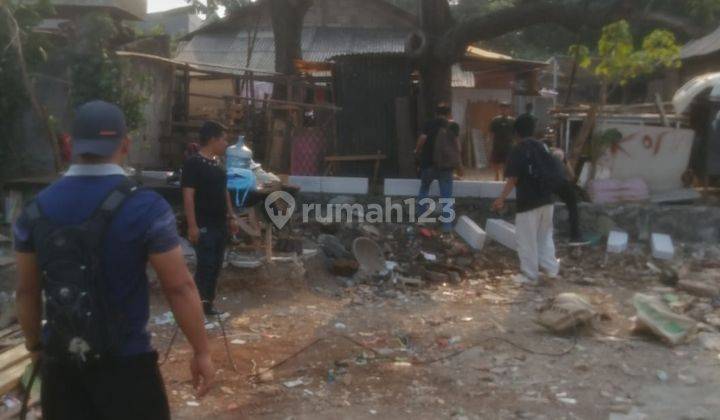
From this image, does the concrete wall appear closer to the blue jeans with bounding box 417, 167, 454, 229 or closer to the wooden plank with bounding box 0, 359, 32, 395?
the blue jeans with bounding box 417, 167, 454, 229

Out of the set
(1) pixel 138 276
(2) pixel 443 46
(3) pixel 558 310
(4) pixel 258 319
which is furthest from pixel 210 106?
(1) pixel 138 276

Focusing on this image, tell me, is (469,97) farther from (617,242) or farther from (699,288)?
(699,288)

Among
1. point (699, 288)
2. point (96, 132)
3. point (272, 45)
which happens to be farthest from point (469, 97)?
point (96, 132)

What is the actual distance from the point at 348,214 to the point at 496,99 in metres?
12.6

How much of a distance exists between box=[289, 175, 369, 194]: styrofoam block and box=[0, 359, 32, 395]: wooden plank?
20.8ft

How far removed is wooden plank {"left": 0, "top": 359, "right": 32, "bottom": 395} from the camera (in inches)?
201

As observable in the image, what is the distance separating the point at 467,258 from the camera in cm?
1009

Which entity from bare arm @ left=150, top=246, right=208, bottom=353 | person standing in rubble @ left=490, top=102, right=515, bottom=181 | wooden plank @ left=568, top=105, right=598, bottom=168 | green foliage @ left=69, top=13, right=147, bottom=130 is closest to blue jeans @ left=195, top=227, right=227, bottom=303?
bare arm @ left=150, top=246, right=208, bottom=353

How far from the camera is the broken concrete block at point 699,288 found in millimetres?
8453

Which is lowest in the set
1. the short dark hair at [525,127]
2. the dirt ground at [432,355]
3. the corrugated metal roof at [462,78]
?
the dirt ground at [432,355]

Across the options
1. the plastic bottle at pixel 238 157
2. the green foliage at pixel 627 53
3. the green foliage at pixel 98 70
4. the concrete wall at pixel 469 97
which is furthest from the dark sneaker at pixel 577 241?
the concrete wall at pixel 469 97

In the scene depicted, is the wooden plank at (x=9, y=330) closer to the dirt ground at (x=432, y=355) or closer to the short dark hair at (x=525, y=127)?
the dirt ground at (x=432, y=355)

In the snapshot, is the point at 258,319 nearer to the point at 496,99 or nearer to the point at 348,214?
the point at 348,214
